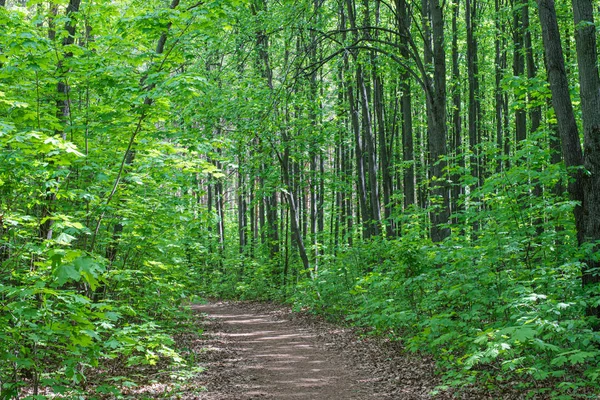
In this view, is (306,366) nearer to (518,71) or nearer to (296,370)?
(296,370)

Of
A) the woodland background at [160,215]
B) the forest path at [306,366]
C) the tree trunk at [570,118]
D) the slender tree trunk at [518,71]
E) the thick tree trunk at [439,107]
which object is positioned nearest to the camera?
the woodland background at [160,215]

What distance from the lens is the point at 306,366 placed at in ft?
30.6

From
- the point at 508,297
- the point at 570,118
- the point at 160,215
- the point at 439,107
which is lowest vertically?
the point at 508,297

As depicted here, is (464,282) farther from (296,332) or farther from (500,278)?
(296,332)

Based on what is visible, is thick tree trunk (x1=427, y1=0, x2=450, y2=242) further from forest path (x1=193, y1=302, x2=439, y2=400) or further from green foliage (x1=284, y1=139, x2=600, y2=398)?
forest path (x1=193, y1=302, x2=439, y2=400)

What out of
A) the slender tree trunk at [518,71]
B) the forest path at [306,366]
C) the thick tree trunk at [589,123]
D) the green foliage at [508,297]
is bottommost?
the forest path at [306,366]

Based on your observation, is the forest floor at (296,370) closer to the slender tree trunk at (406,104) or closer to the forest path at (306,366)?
the forest path at (306,366)

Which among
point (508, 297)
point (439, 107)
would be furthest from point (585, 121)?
point (439, 107)

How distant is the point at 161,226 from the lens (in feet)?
28.7

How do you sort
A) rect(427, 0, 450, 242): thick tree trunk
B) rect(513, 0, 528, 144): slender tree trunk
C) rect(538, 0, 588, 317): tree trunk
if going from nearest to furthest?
rect(538, 0, 588, 317): tree trunk, rect(427, 0, 450, 242): thick tree trunk, rect(513, 0, 528, 144): slender tree trunk

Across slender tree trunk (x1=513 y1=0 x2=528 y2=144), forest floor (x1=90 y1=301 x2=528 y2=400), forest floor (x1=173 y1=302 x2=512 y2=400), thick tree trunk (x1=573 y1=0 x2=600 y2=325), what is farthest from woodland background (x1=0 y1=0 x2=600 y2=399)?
slender tree trunk (x1=513 y1=0 x2=528 y2=144)

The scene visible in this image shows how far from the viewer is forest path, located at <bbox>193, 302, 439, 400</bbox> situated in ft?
24.4

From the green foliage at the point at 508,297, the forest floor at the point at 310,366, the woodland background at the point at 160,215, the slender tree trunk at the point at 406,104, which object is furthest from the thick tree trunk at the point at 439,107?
the forest floor at the point at 310,366

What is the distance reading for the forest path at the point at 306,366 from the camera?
745cm
